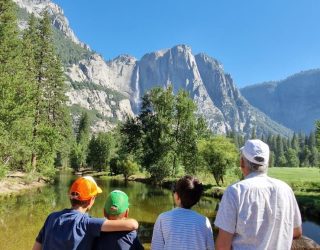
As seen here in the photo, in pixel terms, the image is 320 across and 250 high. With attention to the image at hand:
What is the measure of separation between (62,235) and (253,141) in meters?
2.71

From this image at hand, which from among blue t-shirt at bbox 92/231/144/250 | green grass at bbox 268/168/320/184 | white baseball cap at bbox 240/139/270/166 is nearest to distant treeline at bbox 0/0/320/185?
green grass at bbox 268/168/320/184

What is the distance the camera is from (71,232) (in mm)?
5098

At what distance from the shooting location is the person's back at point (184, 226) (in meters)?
5.37

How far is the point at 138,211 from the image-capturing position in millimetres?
30969

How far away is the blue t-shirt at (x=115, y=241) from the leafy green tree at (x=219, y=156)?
45910 millimetres

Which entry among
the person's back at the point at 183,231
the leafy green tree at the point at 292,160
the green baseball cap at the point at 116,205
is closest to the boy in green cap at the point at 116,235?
the green baseball cap at the point at 116,205

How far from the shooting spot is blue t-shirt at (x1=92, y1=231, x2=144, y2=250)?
5168mm

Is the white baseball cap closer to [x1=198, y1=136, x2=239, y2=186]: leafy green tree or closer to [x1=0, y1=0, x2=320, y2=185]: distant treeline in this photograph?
[x1=0, y1=0, x2=320, y2=185]: distant treeline

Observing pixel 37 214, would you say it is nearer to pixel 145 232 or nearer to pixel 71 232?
pixel 145 232

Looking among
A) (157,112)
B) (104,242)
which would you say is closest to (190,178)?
(104,242)

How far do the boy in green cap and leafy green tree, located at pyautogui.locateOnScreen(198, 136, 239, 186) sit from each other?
45788mm

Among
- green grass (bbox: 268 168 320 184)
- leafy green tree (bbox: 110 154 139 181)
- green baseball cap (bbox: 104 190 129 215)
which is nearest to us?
green baseball cap (bbox: 104 190 129 215)

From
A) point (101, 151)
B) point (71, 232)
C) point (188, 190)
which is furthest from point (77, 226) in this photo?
point (101, 151)

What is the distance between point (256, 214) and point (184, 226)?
996 mm
